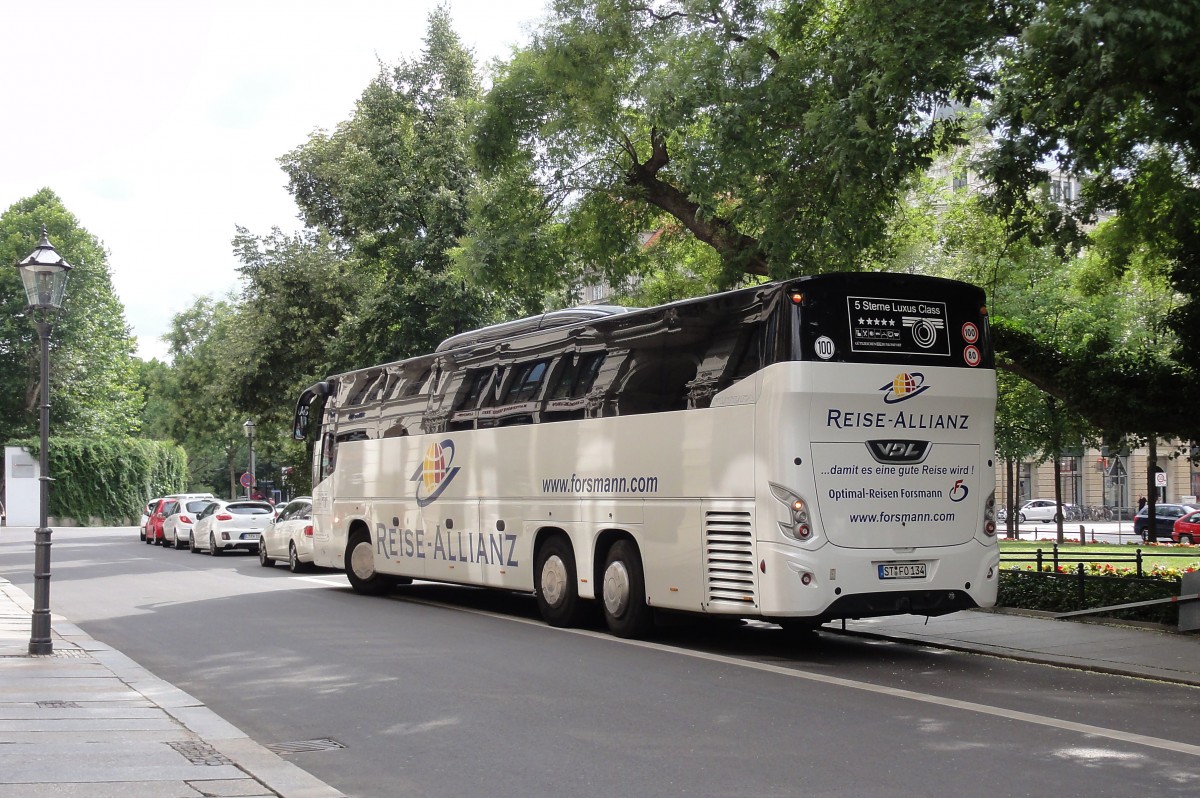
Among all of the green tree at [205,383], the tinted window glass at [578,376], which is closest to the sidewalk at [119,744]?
the tinted window glass at [578,376]

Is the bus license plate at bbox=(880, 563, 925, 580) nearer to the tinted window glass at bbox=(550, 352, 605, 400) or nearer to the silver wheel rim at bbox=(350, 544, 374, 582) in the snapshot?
the tinted window glass at bbox=(550, 352, 605, 400)

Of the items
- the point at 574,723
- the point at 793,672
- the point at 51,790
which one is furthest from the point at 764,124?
the point at 51,790

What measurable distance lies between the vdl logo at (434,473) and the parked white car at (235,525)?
16.9 meters

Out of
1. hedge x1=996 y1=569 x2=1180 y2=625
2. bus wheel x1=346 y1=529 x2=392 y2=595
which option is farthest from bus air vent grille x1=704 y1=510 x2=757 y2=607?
bus wheel x1=346 y1=529 x2=392 y2=595

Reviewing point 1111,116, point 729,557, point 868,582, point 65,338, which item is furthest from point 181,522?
point 1111,116

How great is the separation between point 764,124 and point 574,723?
34.1ft

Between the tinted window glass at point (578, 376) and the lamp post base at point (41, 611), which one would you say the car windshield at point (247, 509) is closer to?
the tinted window glass at point (578, 376)

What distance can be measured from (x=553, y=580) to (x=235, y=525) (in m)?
21.7

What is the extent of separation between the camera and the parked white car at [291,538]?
26.2 meters

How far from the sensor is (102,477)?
6925 cm

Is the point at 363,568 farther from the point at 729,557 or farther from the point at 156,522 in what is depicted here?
the point at 156,522

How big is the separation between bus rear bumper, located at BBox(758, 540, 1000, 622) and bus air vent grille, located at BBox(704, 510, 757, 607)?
0.24 m

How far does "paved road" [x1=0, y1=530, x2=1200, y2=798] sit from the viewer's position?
711 centimetres

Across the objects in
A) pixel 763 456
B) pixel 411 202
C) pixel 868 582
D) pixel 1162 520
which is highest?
pixel 411 202
